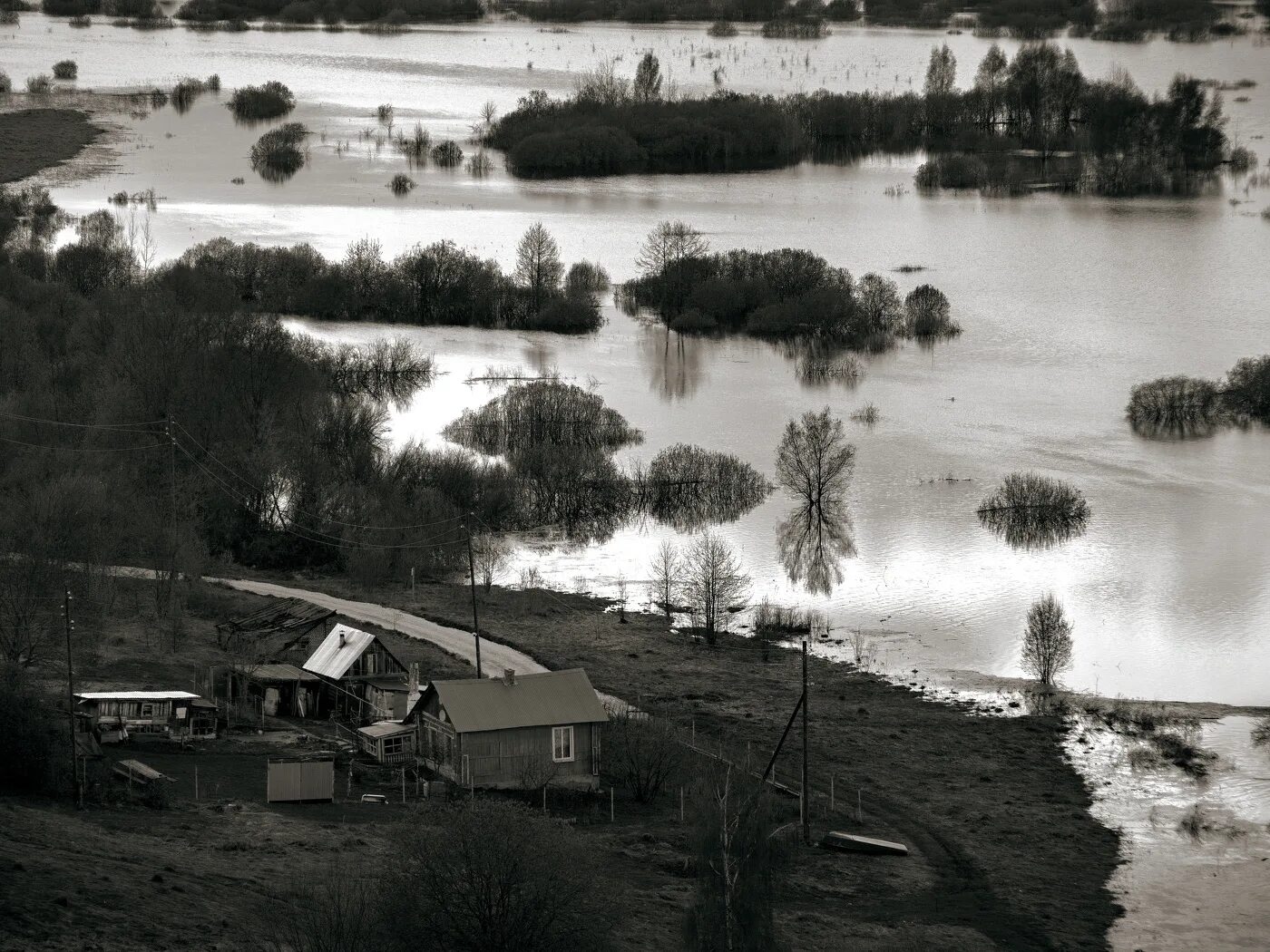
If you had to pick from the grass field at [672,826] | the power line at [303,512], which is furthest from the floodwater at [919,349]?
the grass field at [672,826]

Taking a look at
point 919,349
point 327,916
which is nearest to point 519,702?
point 327,916

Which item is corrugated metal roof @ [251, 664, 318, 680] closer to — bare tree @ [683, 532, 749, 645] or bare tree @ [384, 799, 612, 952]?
bare tree @ [683, 532, 749, 645]

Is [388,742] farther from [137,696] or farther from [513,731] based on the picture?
[137,696]

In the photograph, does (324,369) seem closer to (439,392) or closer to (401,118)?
(439,392)

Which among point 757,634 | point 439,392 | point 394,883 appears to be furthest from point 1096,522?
point 394,883

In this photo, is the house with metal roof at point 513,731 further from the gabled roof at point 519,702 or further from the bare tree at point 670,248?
the bare tree at point 670,248

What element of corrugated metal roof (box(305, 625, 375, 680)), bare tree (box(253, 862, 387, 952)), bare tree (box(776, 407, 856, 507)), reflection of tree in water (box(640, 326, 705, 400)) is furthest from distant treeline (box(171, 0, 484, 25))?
bare tree (box(253, 862, 387, 952))
